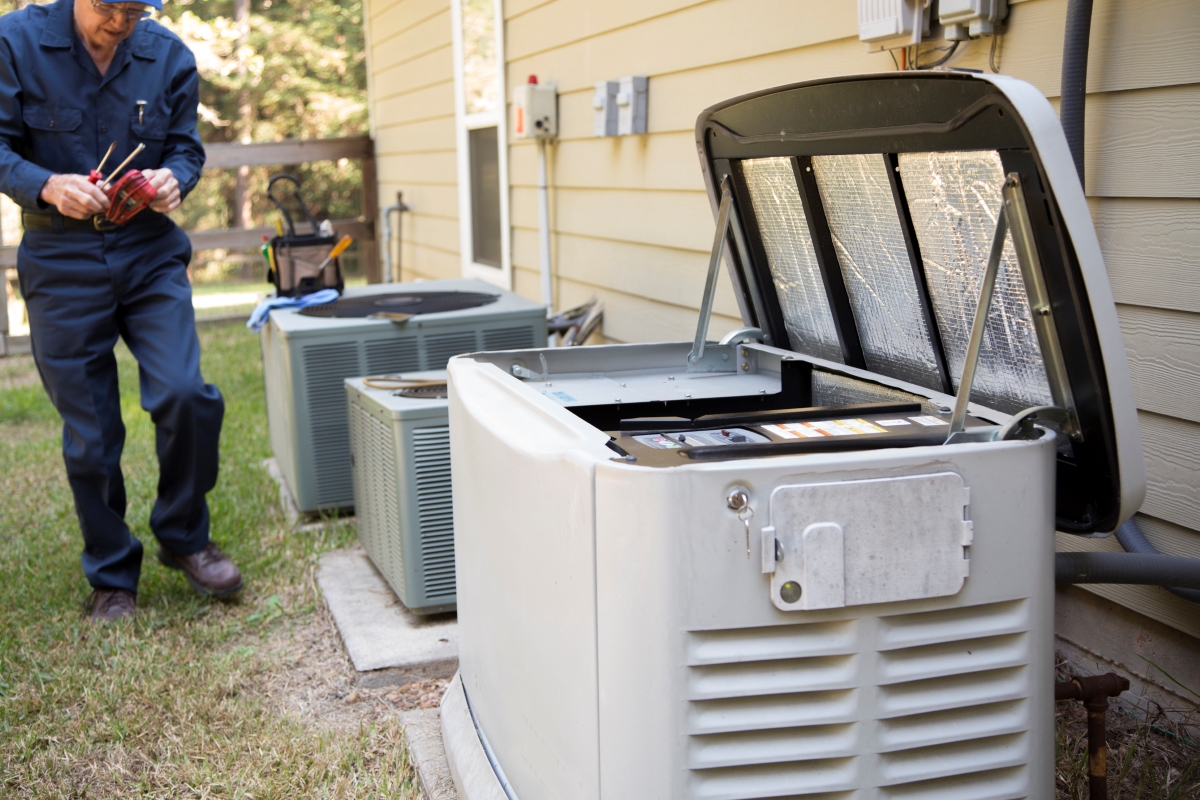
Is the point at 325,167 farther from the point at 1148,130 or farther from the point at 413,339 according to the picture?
the point at 1148,130

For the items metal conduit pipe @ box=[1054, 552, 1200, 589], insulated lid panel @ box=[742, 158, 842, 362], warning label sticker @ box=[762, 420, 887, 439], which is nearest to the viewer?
warning label sticker @ box=[762, 420, 887, 439]

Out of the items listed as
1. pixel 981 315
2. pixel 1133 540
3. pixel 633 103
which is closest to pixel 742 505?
pixel 981 315

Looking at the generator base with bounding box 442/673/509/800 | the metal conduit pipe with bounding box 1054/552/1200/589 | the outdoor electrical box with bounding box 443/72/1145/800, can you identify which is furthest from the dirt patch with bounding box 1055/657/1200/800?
the generator base with bounding box 442/673/509/800

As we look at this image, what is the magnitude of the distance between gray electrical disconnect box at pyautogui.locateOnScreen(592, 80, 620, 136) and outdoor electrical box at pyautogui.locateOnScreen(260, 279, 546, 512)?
0.72 m

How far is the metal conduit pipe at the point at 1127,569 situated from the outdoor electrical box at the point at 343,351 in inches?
96.0

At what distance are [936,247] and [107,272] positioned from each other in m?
2.21

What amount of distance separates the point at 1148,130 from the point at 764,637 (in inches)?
48.8

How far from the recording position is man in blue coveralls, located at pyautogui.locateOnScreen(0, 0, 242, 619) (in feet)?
9.37

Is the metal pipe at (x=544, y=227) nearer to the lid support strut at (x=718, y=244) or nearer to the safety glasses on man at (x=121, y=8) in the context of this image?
the safety glasses on man at (x=121, y=8)

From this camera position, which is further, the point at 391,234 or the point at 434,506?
the point at 391,234

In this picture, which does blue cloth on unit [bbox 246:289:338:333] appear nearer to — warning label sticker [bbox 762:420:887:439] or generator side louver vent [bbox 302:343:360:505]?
generator side louver vent [bbox 302:343:360:505]

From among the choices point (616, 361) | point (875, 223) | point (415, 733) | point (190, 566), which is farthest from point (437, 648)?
point (875, 223)

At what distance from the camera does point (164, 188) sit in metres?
2.85

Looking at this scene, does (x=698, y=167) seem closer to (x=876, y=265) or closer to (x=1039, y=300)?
(x=876, y=265)
